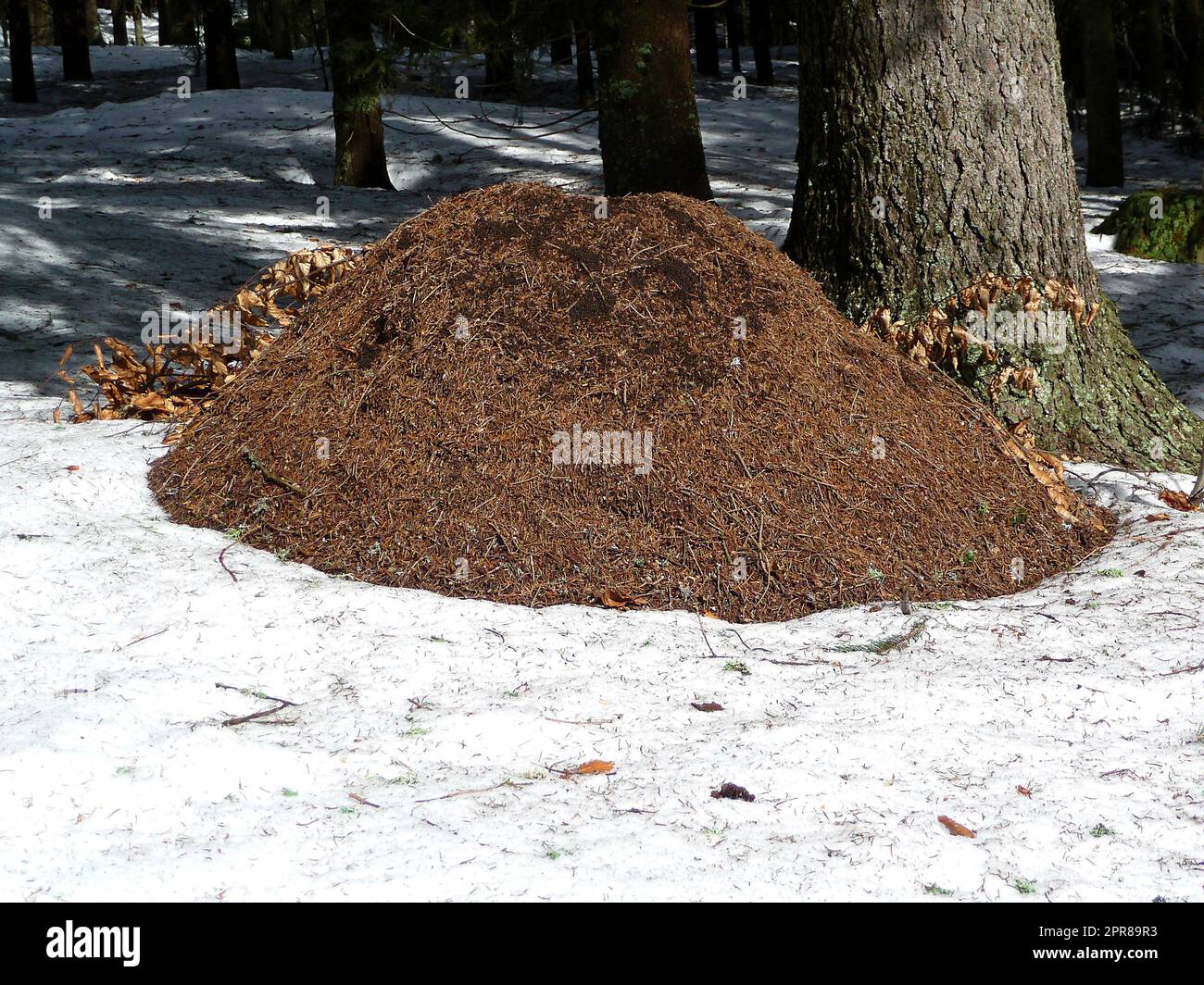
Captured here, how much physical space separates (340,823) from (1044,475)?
10.2 feet

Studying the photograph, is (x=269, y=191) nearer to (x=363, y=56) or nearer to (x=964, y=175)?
(x=363, y=56)

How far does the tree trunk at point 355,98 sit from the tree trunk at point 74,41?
549 inches

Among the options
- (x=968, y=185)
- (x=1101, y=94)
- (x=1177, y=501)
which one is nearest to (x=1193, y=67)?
(x=1101, y=94)

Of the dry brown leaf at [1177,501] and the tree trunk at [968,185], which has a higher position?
the tree trunk at [968,185]

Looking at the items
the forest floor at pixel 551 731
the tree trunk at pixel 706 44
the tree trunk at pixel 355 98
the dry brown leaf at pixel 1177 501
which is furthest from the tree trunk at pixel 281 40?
the dry brown leaf at pixel 1177 501

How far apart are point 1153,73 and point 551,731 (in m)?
23.7

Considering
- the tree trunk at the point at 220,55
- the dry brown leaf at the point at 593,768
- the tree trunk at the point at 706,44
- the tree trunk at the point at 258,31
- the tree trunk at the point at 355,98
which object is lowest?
the dry brown leaf at the point at 593,768

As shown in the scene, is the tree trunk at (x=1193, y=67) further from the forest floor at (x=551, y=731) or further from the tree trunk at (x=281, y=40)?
the tree trunk at (x=281, y=40)

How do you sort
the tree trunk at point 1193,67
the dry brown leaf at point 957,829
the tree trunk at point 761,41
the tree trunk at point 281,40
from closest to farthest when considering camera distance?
1. the dry brown leaf at point 957,829
2. the tree trunk at point 1193,67
3. the tree trunk at point 761,41
4. the tree trunk at point 281,40

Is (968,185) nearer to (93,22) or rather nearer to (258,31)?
(258,31)

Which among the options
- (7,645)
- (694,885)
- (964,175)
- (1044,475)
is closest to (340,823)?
(694,885)

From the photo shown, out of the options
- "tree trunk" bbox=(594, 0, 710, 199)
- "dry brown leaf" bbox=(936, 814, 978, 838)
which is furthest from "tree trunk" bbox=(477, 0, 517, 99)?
"dry brown leaf" bbox=(936, 814, 978, 838)

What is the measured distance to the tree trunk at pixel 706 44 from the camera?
2540cm

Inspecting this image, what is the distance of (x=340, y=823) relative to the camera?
2.37m
